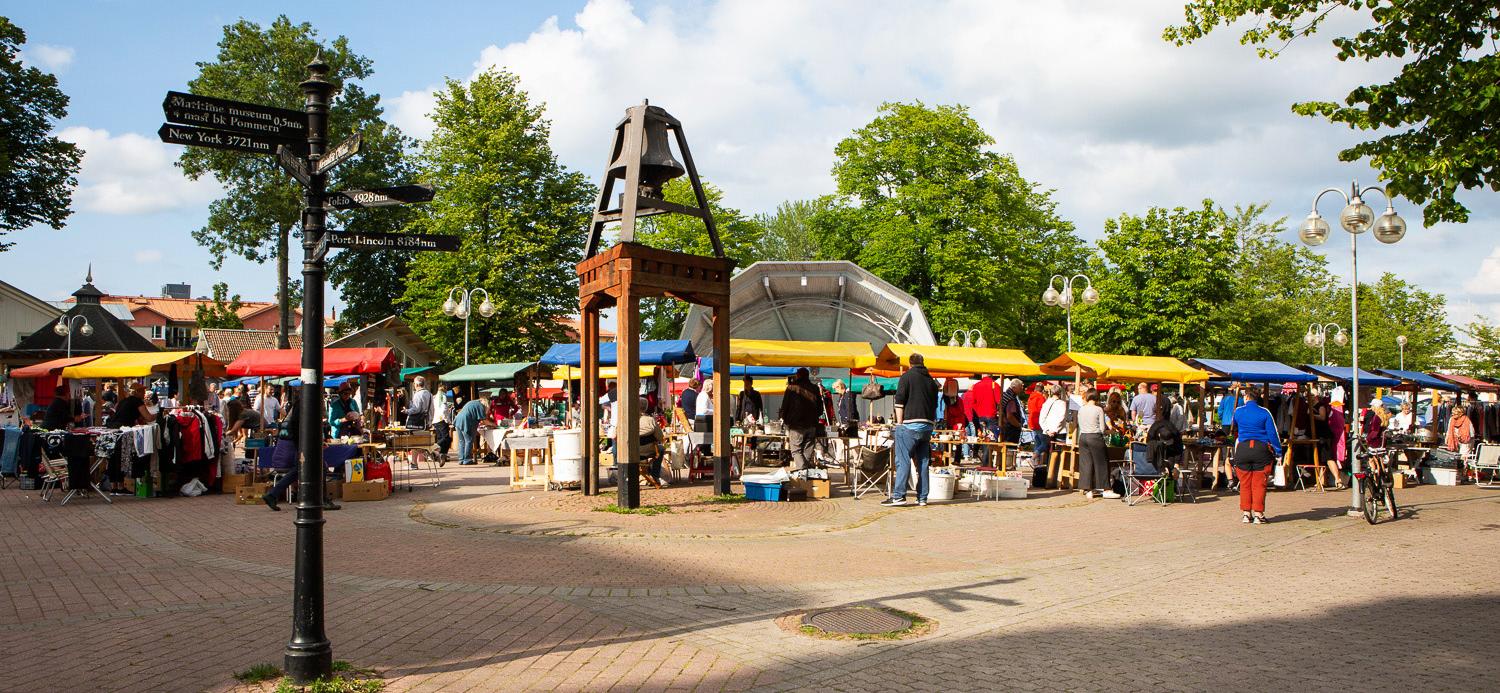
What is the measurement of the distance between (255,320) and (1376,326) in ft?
313

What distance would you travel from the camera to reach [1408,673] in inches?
215

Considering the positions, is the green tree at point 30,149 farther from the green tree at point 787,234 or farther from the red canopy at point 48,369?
the green tree at point 787,234

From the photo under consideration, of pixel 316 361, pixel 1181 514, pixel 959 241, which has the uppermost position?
pixel 959 241

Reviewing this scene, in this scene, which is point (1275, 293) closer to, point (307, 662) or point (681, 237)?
point (681, 237)

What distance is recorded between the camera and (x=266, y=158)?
40500mm

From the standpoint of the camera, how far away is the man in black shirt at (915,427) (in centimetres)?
1316

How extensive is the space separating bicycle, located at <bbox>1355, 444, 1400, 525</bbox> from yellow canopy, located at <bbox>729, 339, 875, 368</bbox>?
873 cm

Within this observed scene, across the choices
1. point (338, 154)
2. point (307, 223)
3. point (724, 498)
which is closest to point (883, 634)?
point (307, 223)

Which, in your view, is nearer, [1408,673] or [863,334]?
[1408,673]

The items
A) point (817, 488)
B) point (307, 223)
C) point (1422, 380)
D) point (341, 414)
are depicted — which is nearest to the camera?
point (307, 223)

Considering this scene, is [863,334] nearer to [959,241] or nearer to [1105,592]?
[959,241]

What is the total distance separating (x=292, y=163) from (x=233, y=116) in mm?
361

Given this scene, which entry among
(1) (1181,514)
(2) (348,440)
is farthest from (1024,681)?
(2) (348,440)

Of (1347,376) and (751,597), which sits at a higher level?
(1347,376)
